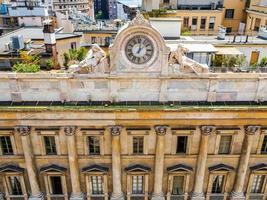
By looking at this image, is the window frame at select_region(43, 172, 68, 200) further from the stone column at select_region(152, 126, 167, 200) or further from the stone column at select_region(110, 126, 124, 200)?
the stone column at select_region(152, 126, 167, 200)

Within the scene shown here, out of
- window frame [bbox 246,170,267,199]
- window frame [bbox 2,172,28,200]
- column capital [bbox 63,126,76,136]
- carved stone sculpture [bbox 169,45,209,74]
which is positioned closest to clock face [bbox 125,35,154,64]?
carved stone sculpture [bbox 169,45,209,74]

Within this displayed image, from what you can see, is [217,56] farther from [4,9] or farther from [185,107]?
[4,9]

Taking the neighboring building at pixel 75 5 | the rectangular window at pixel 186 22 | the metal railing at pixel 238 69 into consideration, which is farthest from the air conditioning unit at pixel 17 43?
the neighboring building at pixel 75 5

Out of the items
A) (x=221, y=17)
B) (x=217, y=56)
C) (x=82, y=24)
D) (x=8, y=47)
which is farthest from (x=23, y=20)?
(x=217, y=56)

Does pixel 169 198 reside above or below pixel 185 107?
below

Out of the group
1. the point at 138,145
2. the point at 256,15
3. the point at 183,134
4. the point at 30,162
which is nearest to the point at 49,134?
the point at 30,162
